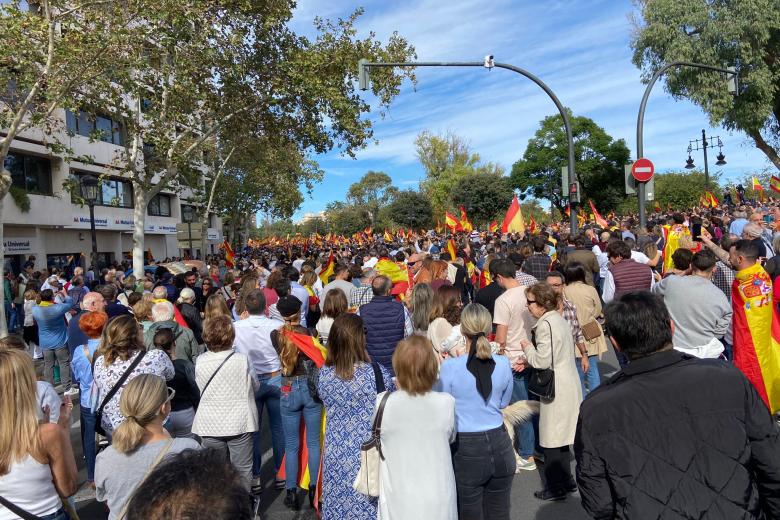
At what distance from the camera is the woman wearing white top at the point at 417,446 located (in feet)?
9.52

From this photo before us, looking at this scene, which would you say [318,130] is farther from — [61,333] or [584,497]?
[584,497]

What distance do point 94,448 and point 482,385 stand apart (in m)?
4.07

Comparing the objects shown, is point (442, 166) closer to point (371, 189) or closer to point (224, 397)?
point (371, 189)

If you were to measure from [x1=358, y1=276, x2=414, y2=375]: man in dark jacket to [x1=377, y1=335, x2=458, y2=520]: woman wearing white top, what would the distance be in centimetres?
207

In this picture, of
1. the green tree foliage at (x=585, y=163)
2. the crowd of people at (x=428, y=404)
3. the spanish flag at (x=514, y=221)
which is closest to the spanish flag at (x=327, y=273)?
the spanish flag at (x=514, y=221)

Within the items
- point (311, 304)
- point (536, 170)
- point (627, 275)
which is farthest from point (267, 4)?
point (536, 170)

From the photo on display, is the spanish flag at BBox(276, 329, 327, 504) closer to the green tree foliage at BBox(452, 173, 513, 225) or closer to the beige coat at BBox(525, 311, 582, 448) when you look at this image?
the beige coat at BBox(525, 311, 582, 448)

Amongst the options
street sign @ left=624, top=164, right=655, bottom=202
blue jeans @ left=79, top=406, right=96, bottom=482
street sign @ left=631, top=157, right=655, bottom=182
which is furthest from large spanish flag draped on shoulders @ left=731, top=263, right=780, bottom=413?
street sign @ left=624, top=164, right=655, bottom=202

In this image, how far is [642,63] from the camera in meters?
22.5

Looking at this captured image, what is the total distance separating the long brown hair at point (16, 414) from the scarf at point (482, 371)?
2380 mm

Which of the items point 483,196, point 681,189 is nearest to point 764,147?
point 483,196

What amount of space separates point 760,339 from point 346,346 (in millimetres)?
3926

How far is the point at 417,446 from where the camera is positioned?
2939 millimetres

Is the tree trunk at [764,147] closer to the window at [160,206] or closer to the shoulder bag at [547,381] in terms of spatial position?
the shoulder bag at [547,381]
